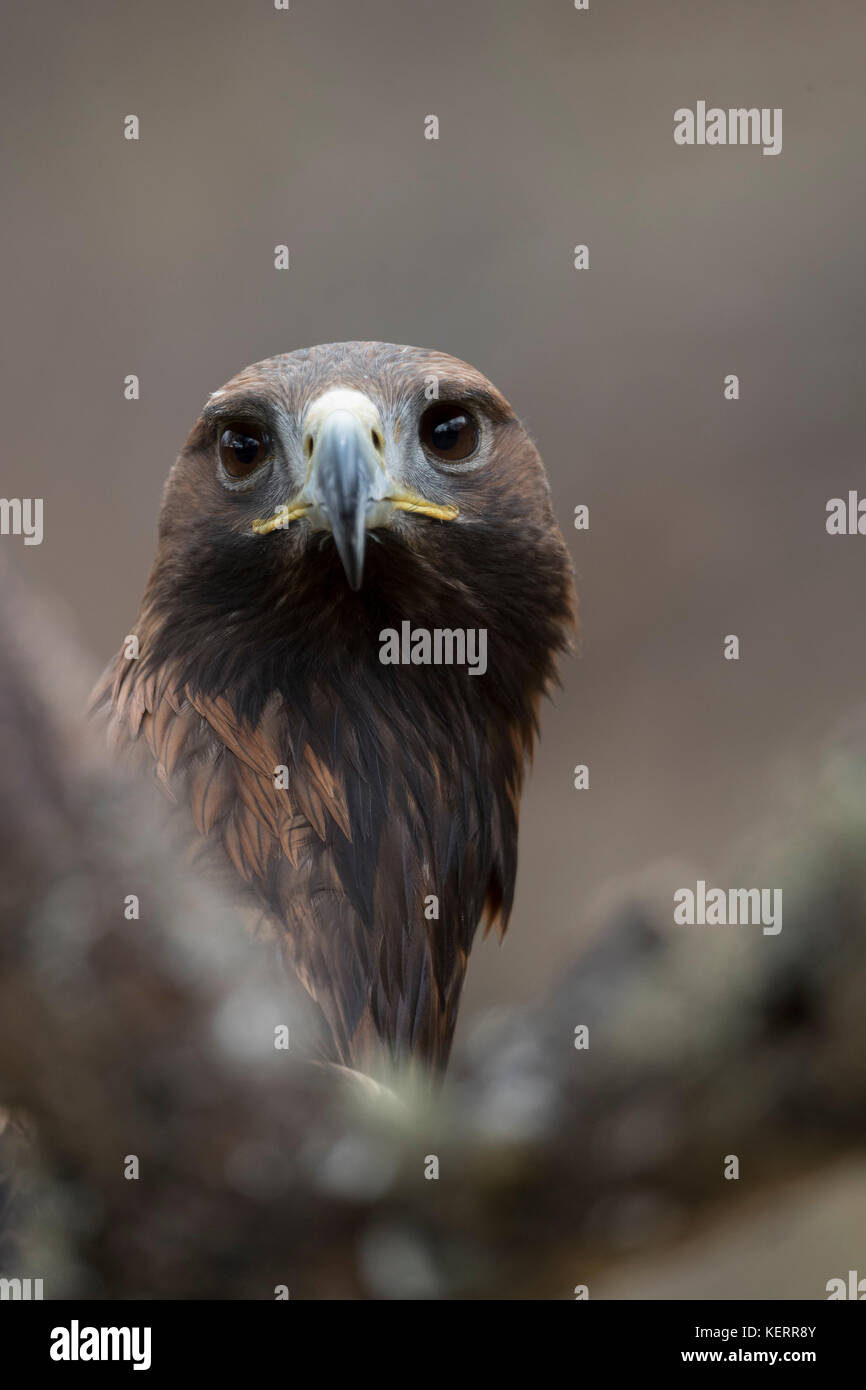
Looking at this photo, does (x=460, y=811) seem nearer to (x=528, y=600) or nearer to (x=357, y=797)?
(x=357, y=797)

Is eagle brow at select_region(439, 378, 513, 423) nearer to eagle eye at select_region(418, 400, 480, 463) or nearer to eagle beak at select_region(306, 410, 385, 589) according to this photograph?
eagle eye at select_region(418, 400, 480, 463)

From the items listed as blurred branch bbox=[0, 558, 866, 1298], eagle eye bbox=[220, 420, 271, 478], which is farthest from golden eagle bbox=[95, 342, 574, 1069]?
blurred branch bbox=[0, 558, 866, 1298]

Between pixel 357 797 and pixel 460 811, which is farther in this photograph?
pixel 460 811

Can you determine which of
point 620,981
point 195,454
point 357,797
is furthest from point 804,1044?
point 195,454

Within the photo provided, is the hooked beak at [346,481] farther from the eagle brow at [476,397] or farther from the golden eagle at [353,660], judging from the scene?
the eagle brow at [476,397]
